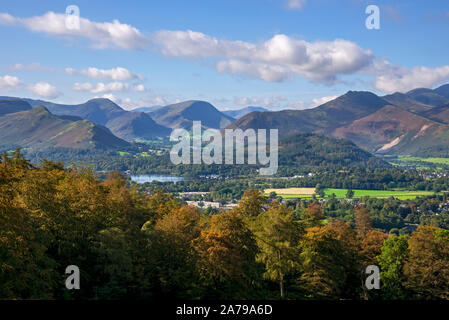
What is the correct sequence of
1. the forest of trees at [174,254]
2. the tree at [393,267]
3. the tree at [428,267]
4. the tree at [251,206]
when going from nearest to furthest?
1. the forest of trees at [174,254]
2. the tree at [428,267]
3. the tree at [393,267]
4. the tree at [251,206]

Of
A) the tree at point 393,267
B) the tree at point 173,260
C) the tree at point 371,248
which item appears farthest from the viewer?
the tree at point 371,248

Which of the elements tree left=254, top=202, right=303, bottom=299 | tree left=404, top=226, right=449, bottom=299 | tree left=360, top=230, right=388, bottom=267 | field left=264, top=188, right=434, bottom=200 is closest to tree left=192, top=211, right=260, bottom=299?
tree left=254, top=202, right=303, bottom=299

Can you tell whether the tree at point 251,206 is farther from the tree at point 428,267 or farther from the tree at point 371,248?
the tree at point 428,267

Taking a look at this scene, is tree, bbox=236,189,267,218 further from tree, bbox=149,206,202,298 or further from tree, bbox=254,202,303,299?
tree, bbox=149,206,202,298

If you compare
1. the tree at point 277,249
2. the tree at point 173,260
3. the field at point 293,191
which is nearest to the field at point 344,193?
the field at point 293,191

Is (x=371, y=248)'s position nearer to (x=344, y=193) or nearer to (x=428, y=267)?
(x=428, y=267)

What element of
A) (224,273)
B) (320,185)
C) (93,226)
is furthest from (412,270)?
(320,185)

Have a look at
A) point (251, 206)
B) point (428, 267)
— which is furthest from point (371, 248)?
point (251, 206)
